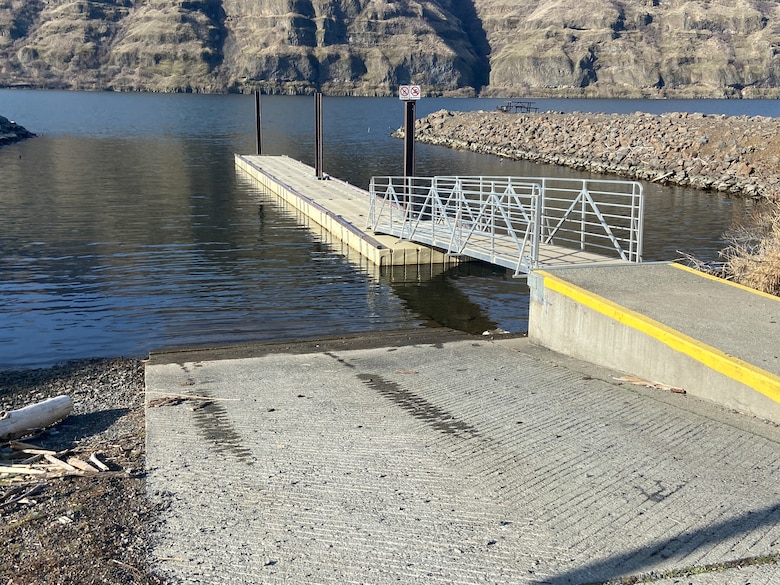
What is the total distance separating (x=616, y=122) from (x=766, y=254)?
36.8 m

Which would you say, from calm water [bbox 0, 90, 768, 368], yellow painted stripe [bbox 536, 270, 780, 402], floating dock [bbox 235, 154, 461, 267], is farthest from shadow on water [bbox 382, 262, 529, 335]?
yellow painted stripe [bbox 536, 270, 780, 402]

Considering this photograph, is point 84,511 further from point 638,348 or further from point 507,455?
point 638,348

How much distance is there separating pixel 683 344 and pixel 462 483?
120 inches

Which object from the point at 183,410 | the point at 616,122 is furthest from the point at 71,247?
the point at 616,122

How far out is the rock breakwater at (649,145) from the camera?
33125 mm

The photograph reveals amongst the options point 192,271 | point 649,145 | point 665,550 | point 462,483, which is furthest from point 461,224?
point 649,145

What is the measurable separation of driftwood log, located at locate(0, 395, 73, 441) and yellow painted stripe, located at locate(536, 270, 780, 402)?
5.76 meters

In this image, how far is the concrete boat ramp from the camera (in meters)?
5.13

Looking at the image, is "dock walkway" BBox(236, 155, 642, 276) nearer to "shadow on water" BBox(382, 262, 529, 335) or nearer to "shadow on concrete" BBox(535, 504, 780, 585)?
"shadow on water" BBox(382, 262, 529, 335)

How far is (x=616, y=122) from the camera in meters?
46.7

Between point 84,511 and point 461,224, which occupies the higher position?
point 461,224

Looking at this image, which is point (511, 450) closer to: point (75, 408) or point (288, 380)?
point (288, 380)

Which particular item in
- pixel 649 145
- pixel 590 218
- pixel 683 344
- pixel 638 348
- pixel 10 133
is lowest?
pixel 590 218

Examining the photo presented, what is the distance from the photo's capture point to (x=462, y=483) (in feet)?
20.2
